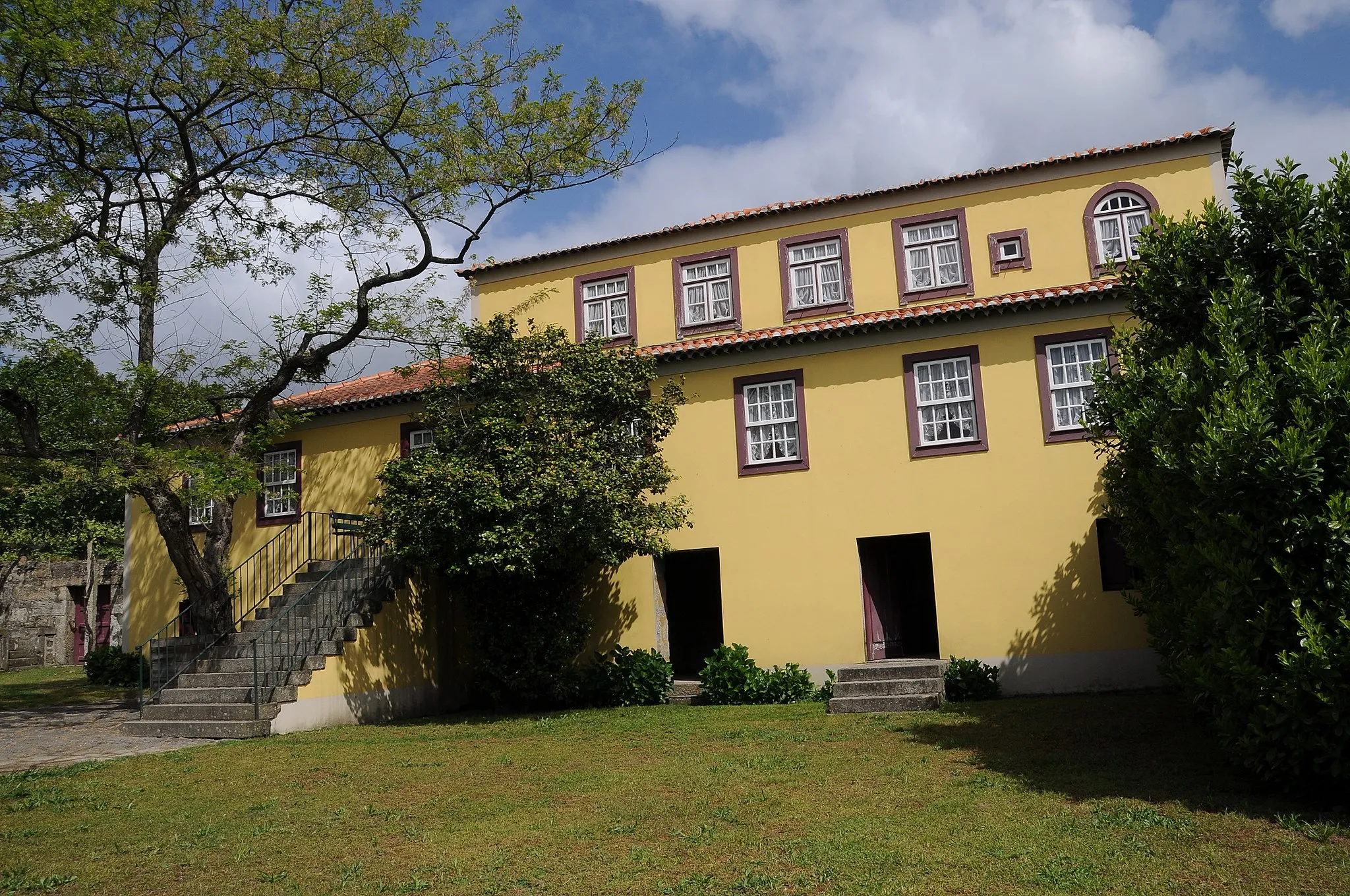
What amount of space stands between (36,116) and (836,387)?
12730 millimetres

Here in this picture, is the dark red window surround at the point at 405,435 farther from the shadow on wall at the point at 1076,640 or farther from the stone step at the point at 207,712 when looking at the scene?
the shadow on wall at the point at 1076,640

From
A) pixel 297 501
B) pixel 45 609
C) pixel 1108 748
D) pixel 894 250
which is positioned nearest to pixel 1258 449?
pixel 1108 748

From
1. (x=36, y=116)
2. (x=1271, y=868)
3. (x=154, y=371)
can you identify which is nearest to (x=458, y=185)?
(x=154, y=371)

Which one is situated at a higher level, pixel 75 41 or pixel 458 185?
pixel 75 41

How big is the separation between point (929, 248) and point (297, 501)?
490 inches

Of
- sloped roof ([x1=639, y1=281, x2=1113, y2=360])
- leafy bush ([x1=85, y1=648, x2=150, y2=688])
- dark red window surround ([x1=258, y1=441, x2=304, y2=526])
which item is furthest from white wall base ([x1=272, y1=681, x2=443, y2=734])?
leafy bush ([x1=85, y1=648, x2=150, y2=688])

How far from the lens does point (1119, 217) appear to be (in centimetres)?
1628

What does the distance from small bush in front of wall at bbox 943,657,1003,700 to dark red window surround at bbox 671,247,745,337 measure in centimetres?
685

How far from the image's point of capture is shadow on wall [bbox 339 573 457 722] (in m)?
15.0

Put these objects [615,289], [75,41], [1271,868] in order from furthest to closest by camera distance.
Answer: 1. [615,289]
2. [75,41]
3. [1271,868]

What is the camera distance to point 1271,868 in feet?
20.0

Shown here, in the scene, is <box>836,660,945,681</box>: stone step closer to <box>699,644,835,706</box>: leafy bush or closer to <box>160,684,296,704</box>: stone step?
<box>699,644,835,706</box>: leafy bush

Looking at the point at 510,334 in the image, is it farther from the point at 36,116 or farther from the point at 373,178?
the point at 36,116

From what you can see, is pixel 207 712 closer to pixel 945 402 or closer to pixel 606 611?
pixel 606 611
